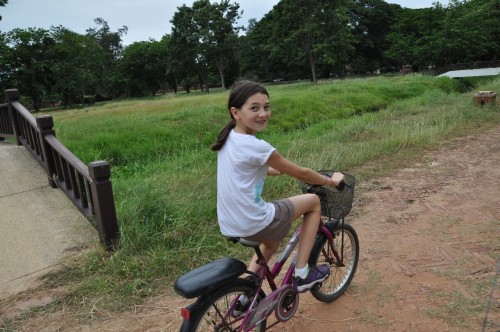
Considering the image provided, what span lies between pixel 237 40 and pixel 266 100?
48.6m

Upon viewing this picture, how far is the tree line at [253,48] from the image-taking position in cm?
3628

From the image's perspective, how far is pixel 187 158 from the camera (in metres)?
9.20

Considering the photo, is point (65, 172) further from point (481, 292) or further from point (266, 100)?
point (481, 292)

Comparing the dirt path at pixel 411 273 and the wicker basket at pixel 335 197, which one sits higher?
the wicker basket at pixel 335 197

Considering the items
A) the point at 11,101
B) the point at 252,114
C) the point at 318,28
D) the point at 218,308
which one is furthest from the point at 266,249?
the point at 318,28

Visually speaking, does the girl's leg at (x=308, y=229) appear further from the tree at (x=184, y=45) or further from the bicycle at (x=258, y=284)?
the tree at (x=184, y=45)

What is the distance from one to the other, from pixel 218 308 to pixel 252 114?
119cm

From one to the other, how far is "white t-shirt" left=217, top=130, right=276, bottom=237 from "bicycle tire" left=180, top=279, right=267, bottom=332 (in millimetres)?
337

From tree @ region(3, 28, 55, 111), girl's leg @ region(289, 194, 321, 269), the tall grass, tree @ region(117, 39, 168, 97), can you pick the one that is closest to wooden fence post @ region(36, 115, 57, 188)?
the tall grass

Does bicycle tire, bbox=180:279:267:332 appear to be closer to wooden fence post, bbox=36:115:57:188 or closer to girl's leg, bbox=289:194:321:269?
girl's leg, bbox=289:194:321:269

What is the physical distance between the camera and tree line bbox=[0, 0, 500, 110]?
36281mm

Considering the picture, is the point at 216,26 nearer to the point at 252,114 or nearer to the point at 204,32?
the point at 204,32

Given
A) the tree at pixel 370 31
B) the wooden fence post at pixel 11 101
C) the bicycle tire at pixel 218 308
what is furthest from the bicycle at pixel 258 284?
the tree at pixel 370 31

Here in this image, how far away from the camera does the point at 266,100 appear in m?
2.33
